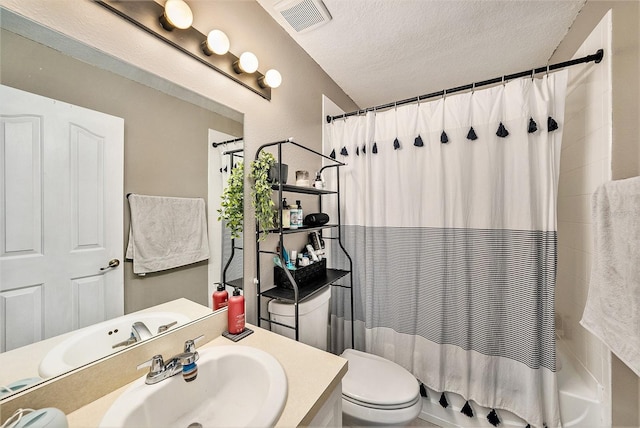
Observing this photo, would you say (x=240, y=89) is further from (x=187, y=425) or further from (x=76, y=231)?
(x=187, y=425)

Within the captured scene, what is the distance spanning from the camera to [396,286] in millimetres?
1552

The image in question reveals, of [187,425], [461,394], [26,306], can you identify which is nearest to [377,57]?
[26,306]

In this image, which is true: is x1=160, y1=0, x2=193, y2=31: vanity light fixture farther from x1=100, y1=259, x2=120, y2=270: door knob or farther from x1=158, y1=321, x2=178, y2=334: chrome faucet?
x1=158, y1=321, x2=178, y2=334: chrome faucet

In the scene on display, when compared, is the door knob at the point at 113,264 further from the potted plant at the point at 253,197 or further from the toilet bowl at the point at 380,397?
the toilet bowl at the point at 380,397

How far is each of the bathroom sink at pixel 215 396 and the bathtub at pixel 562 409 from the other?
4.37 ft

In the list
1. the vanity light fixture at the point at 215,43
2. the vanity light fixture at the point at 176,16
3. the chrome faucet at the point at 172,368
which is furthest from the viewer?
the vanity light fixture at the point at 215,43

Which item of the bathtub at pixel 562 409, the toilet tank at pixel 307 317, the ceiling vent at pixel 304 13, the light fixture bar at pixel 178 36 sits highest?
the ceiling vent at pixel 304 13

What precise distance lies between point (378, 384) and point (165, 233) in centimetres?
123

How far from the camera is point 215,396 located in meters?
0.78

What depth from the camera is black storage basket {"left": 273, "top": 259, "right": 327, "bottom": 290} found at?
1306 mm

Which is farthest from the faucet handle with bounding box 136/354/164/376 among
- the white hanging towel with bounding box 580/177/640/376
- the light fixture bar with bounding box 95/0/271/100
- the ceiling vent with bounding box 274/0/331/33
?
the ceiling vent with bounding box 274/0/331/33

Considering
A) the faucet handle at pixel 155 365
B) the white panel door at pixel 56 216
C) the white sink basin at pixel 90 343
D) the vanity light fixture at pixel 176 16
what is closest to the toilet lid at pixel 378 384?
the faucet handle at pixel 155 365

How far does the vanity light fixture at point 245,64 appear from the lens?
1.07 meters

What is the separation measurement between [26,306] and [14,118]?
0.45 meters
